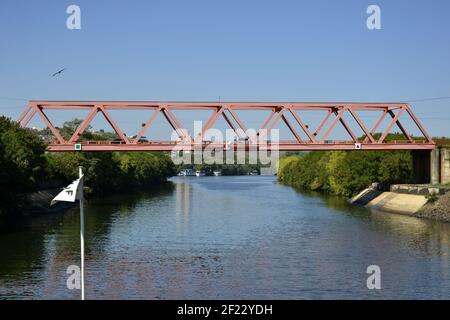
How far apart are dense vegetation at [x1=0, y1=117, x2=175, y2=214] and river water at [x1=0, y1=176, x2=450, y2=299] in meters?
4.29

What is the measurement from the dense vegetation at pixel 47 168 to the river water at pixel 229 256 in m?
4.29

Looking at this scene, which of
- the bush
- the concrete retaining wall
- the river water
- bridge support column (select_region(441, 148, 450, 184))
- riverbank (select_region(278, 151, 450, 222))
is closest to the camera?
the river water

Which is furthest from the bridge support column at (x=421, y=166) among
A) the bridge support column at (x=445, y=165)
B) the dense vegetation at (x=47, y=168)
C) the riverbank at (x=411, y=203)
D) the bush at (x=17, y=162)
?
the bush at (x=17, y=162)

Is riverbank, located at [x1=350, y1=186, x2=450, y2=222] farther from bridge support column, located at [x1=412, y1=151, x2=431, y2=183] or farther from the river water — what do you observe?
bridge support column, located at [x1=412, y1=151, x2=431, y2=183]

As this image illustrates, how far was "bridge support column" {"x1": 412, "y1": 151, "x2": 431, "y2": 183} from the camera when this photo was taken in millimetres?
96438

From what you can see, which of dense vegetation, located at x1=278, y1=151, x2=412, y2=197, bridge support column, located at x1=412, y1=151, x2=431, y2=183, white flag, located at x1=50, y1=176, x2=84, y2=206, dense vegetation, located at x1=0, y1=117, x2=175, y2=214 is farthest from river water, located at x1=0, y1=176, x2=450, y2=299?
dense vegetation, located at x1=278, y1=151, x2=412, y2=197

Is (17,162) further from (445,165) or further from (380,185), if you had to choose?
(380,185)

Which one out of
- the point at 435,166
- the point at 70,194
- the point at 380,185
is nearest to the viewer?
the point at 70,194

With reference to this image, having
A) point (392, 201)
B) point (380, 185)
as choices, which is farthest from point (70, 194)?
point (380, 185)

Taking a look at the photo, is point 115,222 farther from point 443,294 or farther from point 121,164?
point 121,164

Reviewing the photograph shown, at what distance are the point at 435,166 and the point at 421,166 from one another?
5.82m

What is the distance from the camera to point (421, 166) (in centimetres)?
9862

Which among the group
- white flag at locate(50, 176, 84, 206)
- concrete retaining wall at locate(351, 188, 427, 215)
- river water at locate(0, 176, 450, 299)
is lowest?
river water at locate(0, 176, 450, 299)
